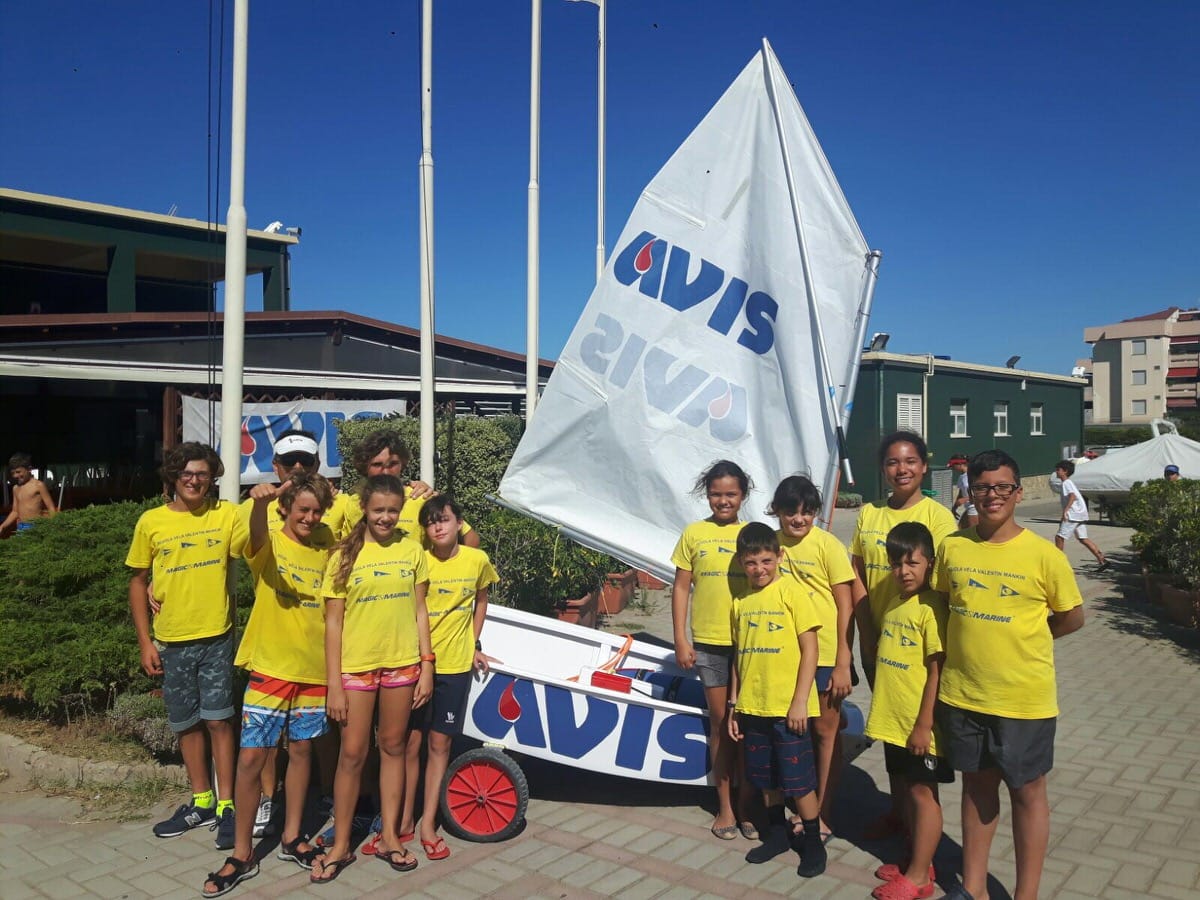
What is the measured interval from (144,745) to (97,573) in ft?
5.35

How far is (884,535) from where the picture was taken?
13.0 ft

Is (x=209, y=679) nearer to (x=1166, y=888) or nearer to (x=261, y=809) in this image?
(x=261, y=809)

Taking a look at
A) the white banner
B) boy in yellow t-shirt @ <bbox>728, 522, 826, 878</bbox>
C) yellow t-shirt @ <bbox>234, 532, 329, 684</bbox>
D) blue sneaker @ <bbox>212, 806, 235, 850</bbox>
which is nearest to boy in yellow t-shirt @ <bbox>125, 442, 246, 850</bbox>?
blue sneaker @ <bbox>212, 806, 235, 850</bbox>

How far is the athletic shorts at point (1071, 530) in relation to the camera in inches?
490

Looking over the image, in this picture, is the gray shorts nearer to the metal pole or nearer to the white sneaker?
the white sneaker

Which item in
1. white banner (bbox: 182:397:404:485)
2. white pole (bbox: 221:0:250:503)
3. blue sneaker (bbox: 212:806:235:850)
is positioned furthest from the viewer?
white banner (bbox: 182:397:404:485)

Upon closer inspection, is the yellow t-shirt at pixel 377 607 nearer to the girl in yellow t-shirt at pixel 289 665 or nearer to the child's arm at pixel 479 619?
the girl in yellow t-shirt at pixel 289 665

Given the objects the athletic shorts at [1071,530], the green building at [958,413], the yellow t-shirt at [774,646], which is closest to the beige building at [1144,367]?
the green building at [958,413]

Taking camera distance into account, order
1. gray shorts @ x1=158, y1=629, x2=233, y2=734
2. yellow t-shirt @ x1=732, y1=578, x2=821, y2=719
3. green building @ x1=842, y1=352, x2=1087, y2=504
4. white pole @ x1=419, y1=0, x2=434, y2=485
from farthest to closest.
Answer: green building @ x1=842, y1=352, x2=1087, y2=504 → white pole @ x1=419, y1=0, x2=434, y2=485 → gray shorts @ x1=158, y1=629, x2=233, y2=734 → yellow t-shirt @ x1=732, y1=578, x2=821, y2=719

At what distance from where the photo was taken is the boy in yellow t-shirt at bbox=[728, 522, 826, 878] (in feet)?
12.6

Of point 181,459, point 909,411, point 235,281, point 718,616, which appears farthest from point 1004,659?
point 909,411

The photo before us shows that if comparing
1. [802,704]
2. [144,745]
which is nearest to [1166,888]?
[802,704]

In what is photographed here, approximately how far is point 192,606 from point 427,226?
484 centimetres

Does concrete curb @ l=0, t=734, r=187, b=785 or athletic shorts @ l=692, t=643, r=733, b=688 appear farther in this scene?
concrete curb @ l=0, t=734, r=187, b=785
